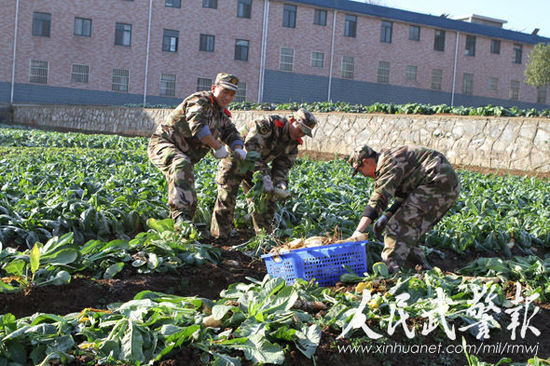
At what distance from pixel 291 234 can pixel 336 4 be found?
35.3 meters

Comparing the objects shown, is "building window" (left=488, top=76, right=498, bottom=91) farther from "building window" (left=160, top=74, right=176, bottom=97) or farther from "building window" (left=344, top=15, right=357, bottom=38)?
"building window" (left=160, top=74, right=176, bottom=97)

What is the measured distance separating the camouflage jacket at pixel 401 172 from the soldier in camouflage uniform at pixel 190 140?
5.39 ft

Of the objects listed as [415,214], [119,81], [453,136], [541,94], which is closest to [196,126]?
[415,214]

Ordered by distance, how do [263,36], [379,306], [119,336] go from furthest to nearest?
[263,36]
[379,306]
[119,336]

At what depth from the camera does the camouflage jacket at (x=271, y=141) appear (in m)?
6.69

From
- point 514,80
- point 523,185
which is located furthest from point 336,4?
point 523,185

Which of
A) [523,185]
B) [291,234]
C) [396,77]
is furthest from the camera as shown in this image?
[396,77]

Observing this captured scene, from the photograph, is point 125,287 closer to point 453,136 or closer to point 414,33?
point 453,136

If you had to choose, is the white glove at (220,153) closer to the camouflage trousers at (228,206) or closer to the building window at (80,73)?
the camouflage trousers at (228,206)

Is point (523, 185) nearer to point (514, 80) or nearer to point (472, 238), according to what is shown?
point (472, 238)

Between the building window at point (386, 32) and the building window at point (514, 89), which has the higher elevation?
the building window at point (386, 32)

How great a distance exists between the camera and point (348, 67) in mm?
→ 40719

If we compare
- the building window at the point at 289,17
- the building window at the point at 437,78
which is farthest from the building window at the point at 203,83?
the building window at the point at 437,78

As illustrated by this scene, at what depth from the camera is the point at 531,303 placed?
4.70m
